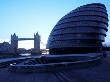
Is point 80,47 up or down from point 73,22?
down

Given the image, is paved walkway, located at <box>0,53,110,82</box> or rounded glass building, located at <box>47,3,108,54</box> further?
rounded glass building, located at <box>47,3,108,54</box>

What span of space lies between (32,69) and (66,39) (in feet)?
201

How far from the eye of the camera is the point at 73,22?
8206 centimetres

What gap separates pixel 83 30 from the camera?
8031cm

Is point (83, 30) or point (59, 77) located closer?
point (59, 77)

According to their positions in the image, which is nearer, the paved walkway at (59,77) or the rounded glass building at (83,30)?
the paved walkway at (59,77)

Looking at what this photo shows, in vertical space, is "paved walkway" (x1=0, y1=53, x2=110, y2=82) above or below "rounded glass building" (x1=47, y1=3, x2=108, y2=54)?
below

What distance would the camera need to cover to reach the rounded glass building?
264 feet

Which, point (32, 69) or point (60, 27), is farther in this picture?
point (60, 27)

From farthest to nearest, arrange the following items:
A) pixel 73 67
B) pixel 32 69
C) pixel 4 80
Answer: pixel 73 67 → pixel 32 69 → pixel 4 80

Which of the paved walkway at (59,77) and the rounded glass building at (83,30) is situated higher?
Result: the rounded glass building at (83,30)

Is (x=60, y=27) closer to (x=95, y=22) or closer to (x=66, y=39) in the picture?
(x=66, y=39)

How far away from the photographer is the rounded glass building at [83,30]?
264 ft

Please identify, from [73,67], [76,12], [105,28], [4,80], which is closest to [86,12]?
[76,12]
